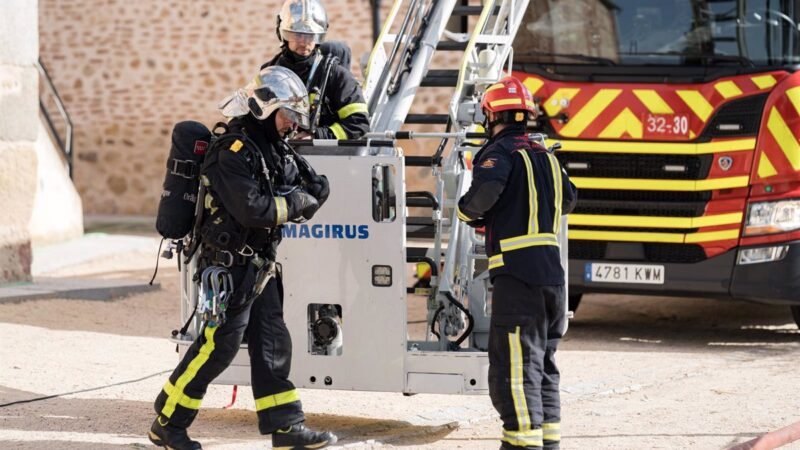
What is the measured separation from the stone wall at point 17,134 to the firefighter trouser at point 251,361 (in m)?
5.98

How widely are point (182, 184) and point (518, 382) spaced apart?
1.85 meters

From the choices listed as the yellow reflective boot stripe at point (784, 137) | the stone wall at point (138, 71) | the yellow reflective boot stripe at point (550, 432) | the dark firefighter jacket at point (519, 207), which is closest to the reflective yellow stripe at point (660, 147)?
the yellow reflective boot stripe at point (784, 137)

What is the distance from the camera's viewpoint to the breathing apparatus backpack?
22.8 feet

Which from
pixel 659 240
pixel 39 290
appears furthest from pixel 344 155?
pixel 39 290

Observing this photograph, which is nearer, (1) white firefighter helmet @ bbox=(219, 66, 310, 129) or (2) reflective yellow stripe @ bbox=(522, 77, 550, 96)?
(1) white firefighter helmet @ bbox=(219, 66, 310, 129)

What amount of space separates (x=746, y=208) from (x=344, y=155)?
13.7 ft

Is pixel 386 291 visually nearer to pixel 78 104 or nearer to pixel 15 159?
pixel 15 159

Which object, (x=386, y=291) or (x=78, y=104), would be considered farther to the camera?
(x=78, y=104)

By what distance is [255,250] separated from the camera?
6852mm

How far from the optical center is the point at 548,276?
679 cm

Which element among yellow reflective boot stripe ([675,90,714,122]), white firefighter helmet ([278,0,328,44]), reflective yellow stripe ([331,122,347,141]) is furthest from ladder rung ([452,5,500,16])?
reflective yellow stripe ([331,122,347,141])

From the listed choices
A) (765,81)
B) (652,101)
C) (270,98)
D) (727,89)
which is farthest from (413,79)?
(270,98)

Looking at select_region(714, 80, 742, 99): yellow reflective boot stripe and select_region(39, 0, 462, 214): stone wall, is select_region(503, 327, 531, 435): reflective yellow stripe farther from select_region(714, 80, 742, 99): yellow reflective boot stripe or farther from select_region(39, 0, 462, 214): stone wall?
select_region(39, 0, 462, 214): stone wall

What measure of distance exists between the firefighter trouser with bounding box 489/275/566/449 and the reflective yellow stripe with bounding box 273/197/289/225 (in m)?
1.05
